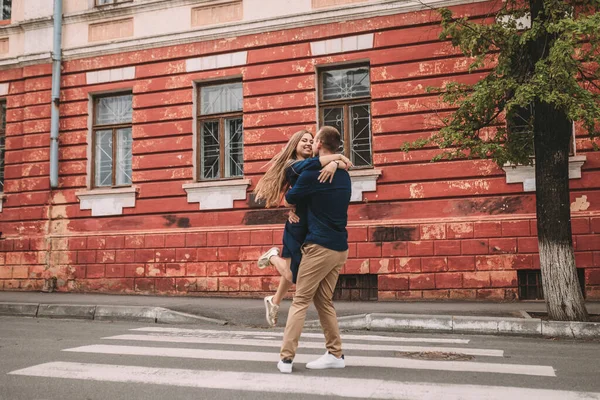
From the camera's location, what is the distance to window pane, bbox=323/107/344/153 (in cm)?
1268

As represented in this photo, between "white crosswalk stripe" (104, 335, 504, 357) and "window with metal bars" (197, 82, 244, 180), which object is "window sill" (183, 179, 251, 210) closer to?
"window with metal bars" (197, 82, 244, 180)

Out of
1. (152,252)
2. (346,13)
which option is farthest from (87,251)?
(346,13)

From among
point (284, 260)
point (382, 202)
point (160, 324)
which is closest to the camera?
point (284, 260)

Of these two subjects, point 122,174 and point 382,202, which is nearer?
point 382,202

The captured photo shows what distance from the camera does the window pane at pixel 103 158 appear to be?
14.5 m

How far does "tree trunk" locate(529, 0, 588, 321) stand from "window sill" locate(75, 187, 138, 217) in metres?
8.81

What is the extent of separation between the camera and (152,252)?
13.3m

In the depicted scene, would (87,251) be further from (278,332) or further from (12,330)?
(278,332)

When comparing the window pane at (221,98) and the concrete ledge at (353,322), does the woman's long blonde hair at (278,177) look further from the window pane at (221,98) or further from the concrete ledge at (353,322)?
the window pane at (221,98)

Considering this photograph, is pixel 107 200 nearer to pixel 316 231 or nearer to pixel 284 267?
pixel 284 267

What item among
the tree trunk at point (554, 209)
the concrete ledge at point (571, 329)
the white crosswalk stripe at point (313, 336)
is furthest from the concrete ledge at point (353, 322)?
the tree trunk at point (554, 209)

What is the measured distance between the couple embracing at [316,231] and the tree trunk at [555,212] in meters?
4.42

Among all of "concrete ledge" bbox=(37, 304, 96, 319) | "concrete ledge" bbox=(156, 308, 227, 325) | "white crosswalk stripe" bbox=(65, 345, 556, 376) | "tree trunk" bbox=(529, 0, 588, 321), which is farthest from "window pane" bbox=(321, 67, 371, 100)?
"white crosswalk stripe" bbox=(65, 345, 556, 376)

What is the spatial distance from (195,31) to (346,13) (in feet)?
11.3
